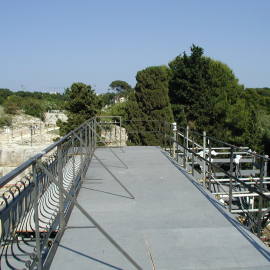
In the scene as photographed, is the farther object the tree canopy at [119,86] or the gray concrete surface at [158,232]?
the tree canopy at [119,86]

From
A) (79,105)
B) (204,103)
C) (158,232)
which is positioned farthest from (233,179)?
(204,103)

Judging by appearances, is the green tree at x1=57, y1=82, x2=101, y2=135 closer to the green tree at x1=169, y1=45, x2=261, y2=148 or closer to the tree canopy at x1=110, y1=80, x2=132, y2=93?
the green tree at x1=169, y1=45, x2=261, y2=148

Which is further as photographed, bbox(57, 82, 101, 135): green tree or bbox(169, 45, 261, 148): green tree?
bbox(169, 45, 261, 148): green tree

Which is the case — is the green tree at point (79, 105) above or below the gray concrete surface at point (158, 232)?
above

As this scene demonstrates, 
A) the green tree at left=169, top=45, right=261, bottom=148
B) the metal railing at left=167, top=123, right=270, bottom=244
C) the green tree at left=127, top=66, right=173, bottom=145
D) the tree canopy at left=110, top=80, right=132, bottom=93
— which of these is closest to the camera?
the metal railing at left=167, top=123, right=270, bottom=244

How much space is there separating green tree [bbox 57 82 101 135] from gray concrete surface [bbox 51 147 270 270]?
545 inches

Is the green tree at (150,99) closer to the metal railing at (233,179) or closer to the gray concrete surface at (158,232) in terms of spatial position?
the metal railing at (233,179)

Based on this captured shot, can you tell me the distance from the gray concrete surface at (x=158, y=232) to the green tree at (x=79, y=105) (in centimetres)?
1385

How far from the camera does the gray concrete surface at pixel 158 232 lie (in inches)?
123

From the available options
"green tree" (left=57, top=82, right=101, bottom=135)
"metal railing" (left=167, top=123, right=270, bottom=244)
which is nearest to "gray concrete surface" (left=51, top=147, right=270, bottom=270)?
"metal railing" (left=167, top=123, right=270, bottom=244)

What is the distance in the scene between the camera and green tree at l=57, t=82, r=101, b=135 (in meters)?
19.7

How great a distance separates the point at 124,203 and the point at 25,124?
3736 centimetres

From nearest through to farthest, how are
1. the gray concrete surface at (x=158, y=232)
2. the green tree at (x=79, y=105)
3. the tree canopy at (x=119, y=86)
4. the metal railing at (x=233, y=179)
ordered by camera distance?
the gray concrete surface at (x=158, y=232) < the metal railing at (x=233, y=179) < the green tree at (x=79, y=105) < the tree canopy at (x=119, y=86)

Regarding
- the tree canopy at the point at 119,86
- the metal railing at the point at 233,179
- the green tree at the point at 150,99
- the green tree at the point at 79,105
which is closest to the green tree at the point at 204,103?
the green tree at the point at 150,99
